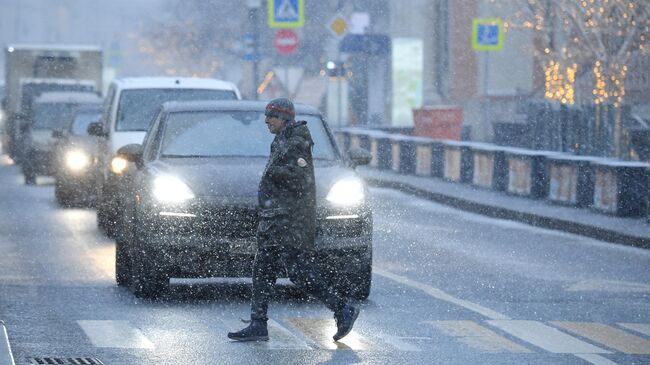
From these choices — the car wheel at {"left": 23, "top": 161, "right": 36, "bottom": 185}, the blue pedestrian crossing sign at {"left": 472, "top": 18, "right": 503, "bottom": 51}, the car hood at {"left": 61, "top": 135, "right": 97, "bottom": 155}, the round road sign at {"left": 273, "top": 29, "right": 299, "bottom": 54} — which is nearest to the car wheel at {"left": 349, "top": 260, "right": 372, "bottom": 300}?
the car hood at {"left": 61, "top": 135, "right": 97, "bottom": 155}

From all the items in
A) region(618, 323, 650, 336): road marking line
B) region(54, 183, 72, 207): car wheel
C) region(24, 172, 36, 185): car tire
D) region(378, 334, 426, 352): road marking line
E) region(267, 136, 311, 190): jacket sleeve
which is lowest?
region(24, 172, 36, 185): car tire

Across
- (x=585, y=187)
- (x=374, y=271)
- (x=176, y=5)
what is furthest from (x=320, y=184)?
(x=176, y=5)

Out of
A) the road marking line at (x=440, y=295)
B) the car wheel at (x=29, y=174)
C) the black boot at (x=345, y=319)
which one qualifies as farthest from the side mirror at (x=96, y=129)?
the car wheel at (x=29, y=174)

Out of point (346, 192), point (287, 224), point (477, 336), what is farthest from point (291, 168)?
point (346, 192)

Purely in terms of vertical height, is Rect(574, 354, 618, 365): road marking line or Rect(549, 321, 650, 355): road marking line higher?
Rect(574, 354, 618, 365): road marking line

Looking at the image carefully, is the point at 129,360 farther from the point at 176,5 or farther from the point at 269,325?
the point at 176,5

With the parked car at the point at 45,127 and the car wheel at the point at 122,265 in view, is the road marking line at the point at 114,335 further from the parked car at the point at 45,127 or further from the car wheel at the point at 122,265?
the parked car at the point at 45,127

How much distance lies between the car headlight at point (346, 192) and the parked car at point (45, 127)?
60.4 ft

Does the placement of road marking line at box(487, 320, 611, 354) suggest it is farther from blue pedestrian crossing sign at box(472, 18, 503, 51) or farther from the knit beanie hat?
blue pedestrian crossing sign at box(472, 18, 503, 51)

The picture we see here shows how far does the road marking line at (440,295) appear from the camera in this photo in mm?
12680

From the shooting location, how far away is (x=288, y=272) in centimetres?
1095

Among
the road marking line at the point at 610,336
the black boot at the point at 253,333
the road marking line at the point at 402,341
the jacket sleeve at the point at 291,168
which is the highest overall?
the jacket sleeve at the point at 291,168

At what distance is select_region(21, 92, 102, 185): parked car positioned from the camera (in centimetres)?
3178

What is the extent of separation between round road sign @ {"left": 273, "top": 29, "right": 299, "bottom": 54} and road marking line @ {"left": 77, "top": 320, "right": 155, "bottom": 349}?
97.2 ft
